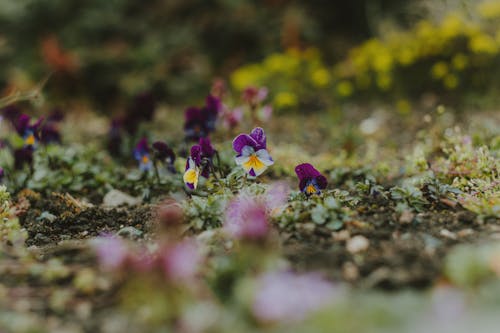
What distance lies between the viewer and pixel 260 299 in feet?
4.71

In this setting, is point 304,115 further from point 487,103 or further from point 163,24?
point 163,24

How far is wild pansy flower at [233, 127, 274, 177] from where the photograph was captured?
235 centimetres

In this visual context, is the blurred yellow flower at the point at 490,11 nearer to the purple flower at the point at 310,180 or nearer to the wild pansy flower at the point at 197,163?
the purple flower at the point at 310,180

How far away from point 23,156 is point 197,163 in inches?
56.7

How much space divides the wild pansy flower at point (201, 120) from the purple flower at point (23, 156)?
39.3 inches

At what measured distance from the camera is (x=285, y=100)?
4.98 m

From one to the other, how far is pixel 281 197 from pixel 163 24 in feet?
18.3

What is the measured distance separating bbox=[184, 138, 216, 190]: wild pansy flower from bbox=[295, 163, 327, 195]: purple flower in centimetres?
45

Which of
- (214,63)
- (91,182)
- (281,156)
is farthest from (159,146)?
(214,63)

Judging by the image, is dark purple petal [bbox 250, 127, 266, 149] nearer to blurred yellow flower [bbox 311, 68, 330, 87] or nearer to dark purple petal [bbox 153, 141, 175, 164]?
dark purple petal [bbox 153, 141, 175, 164]

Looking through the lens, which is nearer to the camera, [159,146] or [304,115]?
[159,146]

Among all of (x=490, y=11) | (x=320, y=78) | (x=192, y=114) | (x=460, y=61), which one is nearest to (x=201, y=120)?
(x=192, y=114)

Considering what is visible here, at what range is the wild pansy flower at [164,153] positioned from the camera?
2.97m

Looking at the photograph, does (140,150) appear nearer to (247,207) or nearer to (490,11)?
(247,207)
